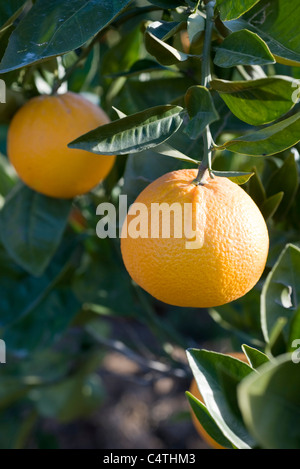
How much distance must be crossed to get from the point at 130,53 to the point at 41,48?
370 millimetres

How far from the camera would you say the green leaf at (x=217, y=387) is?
511 millimetres

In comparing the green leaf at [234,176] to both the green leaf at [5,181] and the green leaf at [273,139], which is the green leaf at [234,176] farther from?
the green leaf at [5,181]

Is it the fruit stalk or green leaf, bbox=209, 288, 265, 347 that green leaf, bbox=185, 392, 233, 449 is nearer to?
the fruit stalk

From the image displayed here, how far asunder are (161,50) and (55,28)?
13 cm

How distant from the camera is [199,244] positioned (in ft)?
1.81

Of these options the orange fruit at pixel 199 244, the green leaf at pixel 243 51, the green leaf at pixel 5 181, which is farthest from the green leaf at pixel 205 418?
the green leaf at pixel 5 181

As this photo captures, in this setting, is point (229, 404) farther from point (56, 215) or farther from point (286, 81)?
point (56, 215)

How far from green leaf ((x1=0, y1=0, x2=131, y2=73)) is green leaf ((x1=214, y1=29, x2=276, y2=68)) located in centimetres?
12

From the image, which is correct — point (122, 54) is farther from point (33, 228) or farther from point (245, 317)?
A: point (245, 317)

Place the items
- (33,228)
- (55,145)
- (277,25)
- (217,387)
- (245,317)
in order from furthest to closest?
1. (245,317)
2. (33,228)
3. (55,145)
4. (277,25)
5. (217,387)

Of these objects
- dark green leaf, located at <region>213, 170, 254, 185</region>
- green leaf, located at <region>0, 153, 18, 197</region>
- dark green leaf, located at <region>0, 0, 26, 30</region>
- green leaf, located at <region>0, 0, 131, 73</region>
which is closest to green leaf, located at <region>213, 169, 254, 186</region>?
dark green leaf, located at <region>213, 170, 254, 185</region>

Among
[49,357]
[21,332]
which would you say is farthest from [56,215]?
[49,357]

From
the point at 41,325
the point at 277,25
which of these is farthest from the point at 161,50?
the point at 41,325

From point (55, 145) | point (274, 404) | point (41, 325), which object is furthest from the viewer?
→ point (41, 325)
